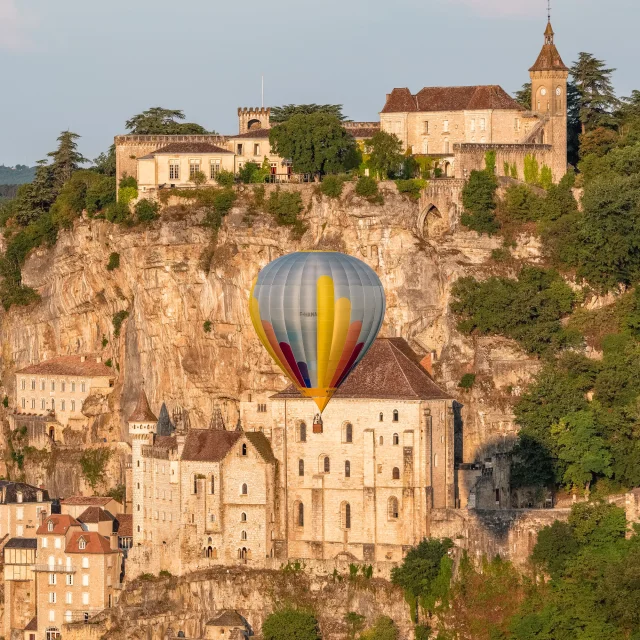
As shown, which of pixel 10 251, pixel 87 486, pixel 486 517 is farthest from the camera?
pixel 10 251

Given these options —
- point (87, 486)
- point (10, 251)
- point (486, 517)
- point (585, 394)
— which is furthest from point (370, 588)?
point (10, 251)

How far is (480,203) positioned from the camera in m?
105

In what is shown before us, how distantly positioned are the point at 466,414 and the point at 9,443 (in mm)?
24805

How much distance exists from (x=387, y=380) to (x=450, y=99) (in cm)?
1851

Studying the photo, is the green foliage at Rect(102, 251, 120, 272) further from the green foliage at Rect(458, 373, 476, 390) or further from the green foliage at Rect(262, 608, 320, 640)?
the green foliage at Rect(262, 608, 320, 640)

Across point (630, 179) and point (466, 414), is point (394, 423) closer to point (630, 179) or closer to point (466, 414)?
point (466, 414)

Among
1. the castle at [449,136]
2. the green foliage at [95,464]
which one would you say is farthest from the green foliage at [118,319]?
the castle at [449,136]

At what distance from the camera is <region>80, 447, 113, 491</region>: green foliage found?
364 ft

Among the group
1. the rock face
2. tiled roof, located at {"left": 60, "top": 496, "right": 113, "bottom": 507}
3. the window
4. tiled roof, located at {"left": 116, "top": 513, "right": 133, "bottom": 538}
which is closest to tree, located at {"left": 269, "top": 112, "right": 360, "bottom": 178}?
the rock face

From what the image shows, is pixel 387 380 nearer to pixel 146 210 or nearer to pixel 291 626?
pixel 291 626

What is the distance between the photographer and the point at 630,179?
4085 inches

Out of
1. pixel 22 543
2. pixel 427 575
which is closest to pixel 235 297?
pixel 22 543

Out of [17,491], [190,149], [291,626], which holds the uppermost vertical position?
[190,149]

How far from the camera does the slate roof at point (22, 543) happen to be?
105 meters
